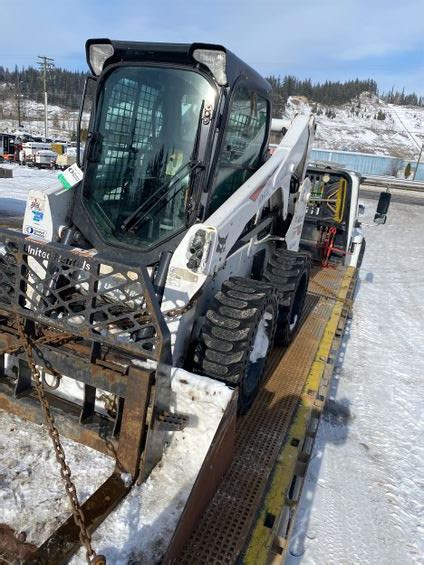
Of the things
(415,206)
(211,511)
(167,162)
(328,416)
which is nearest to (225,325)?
(211,511)

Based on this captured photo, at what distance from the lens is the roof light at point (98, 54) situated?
136 inches

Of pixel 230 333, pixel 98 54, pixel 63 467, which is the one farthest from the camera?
pixel 98 54

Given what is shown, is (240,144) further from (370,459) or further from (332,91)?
(332,91)

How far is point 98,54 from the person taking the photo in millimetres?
3498

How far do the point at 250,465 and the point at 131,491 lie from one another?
2.56 feet

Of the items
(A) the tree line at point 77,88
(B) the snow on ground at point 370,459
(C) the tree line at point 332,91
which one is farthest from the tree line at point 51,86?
(B) the snow on ground at point 370,459

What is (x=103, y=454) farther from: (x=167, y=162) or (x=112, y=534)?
(x=167, y=162)

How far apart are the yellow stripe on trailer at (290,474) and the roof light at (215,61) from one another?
260 centimetres

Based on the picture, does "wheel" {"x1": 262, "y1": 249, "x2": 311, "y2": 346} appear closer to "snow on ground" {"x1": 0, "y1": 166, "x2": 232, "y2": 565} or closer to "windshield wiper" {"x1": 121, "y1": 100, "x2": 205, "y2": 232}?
"windshield wiper" {"x1": 121, "y1": 100, "x2": 205, "y2": 232}

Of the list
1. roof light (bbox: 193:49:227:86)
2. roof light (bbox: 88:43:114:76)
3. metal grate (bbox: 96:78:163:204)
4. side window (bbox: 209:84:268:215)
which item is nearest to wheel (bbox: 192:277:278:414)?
side window (bbox: 209:84:268:215)

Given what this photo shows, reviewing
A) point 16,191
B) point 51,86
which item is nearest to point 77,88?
point 51,86

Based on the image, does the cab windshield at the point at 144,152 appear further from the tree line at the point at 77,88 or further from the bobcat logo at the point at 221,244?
the tree line at the point at 77,88

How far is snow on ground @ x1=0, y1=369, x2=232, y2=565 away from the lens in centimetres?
231

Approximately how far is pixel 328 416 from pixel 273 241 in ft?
6.69
